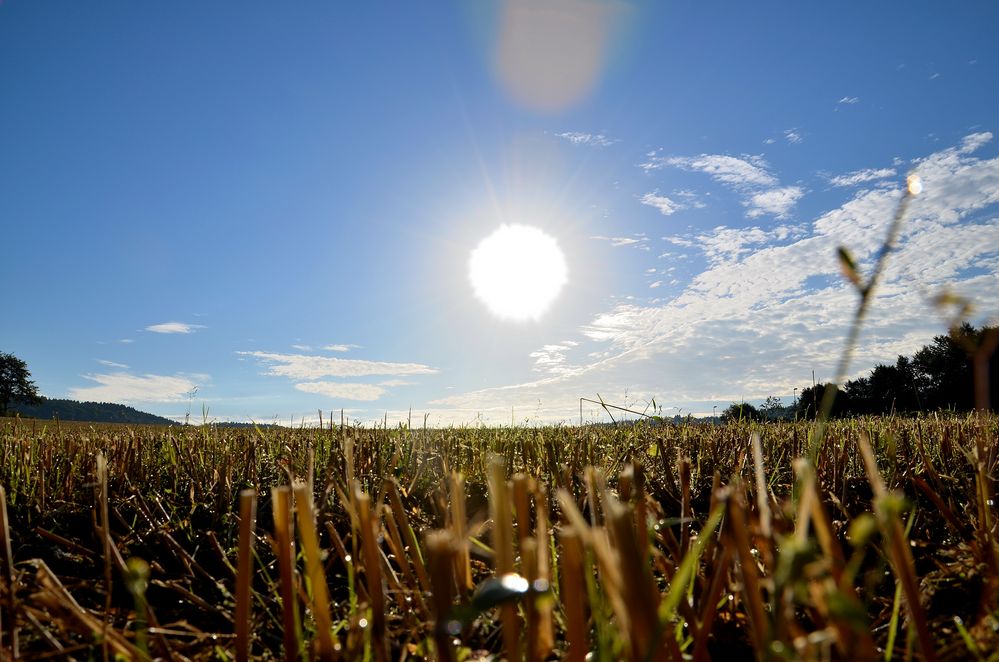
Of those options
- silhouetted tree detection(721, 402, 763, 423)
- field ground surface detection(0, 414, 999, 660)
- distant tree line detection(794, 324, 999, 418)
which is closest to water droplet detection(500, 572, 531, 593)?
field ground surface detection(0, 414, 999, 660)

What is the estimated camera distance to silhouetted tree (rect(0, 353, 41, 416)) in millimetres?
72394

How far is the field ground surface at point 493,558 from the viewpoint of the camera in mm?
883

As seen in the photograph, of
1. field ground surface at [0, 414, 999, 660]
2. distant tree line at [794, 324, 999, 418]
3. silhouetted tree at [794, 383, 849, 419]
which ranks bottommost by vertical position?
field ground surface at [0, 414, 999, 660]

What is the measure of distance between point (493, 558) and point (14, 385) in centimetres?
9287

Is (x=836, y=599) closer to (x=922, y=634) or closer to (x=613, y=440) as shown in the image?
(x=922, y=634)

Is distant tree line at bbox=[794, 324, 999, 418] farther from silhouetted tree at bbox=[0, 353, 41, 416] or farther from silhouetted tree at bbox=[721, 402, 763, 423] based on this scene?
silhouetted tree at bbox=[0, 353, 41, 416]

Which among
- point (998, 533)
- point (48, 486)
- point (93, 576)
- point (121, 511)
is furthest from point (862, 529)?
point (48, 486)

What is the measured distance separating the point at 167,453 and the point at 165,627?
2.72 m

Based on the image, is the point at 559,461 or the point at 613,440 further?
the point at 613,440

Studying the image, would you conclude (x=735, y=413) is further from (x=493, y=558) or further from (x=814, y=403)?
(x=493, y=558)

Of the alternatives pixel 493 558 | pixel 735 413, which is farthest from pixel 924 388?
pixel 493 558

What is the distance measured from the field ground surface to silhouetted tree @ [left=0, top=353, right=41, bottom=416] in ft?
287

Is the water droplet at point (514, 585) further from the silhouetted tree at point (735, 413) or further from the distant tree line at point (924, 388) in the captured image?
the distant tree line at point (924, 388)

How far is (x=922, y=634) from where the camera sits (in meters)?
1.04
